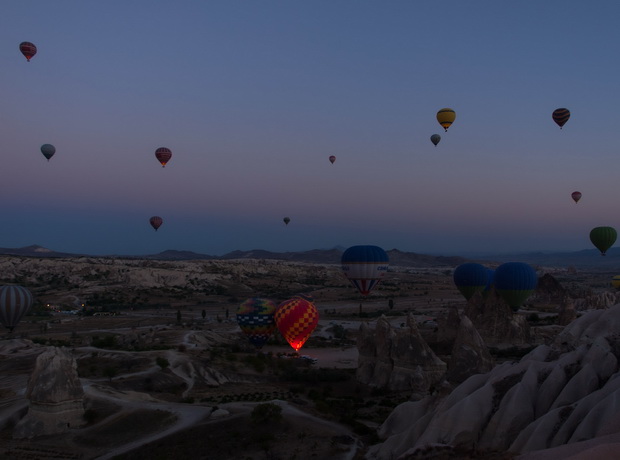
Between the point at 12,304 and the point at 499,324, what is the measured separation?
1460 inches

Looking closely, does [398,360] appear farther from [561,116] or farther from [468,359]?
[561,116]

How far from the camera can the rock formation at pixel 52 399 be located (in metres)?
22.7

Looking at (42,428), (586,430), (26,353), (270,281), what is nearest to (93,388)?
(42,428)

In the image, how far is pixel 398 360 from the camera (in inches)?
1304

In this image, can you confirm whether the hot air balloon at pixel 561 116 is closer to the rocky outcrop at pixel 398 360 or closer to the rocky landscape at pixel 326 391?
the rocky landscape at pixel 326 391

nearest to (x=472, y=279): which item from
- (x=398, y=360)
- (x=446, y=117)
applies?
(x=446, y=117)

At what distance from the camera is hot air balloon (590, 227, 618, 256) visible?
211 feet

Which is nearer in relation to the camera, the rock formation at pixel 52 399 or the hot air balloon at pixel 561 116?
the rock formation at pixel 52 399

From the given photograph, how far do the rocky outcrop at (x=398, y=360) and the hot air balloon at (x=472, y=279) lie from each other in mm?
21244

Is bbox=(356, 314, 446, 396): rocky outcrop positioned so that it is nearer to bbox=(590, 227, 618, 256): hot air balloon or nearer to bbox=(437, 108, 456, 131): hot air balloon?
bbox=(437, 108, 456, 131): hot air balloon

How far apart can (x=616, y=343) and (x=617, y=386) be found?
3.71 meters

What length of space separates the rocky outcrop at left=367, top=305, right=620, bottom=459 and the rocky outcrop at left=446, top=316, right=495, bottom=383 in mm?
8875

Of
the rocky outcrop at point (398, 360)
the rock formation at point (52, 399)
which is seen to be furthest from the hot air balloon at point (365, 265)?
the rock formation at point (52, 399)

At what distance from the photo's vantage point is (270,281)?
126 meters
